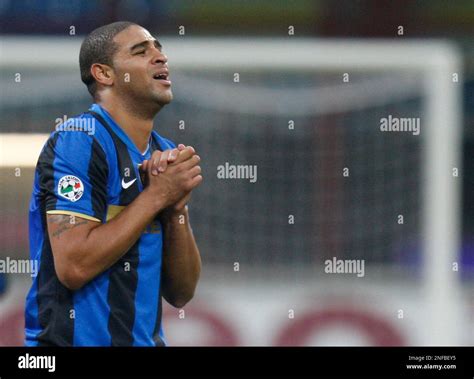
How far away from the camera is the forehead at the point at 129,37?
213 cm

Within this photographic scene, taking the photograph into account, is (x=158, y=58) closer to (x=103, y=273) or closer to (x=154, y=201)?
(x=154, y=201)

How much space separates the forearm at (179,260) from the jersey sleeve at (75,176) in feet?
0.58

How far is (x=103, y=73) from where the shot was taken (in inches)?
83.0

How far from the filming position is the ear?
211cm

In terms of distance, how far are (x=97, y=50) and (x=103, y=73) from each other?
0.06 meters

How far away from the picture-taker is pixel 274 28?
16.8 ft

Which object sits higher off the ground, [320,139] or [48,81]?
[48,81]

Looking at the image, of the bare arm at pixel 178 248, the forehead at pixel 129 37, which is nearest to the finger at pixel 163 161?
the bare arm at pixel 178 248

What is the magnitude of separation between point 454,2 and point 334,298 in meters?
2.43

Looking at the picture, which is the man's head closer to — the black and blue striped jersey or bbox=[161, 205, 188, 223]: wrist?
the black and blue striped jersey
